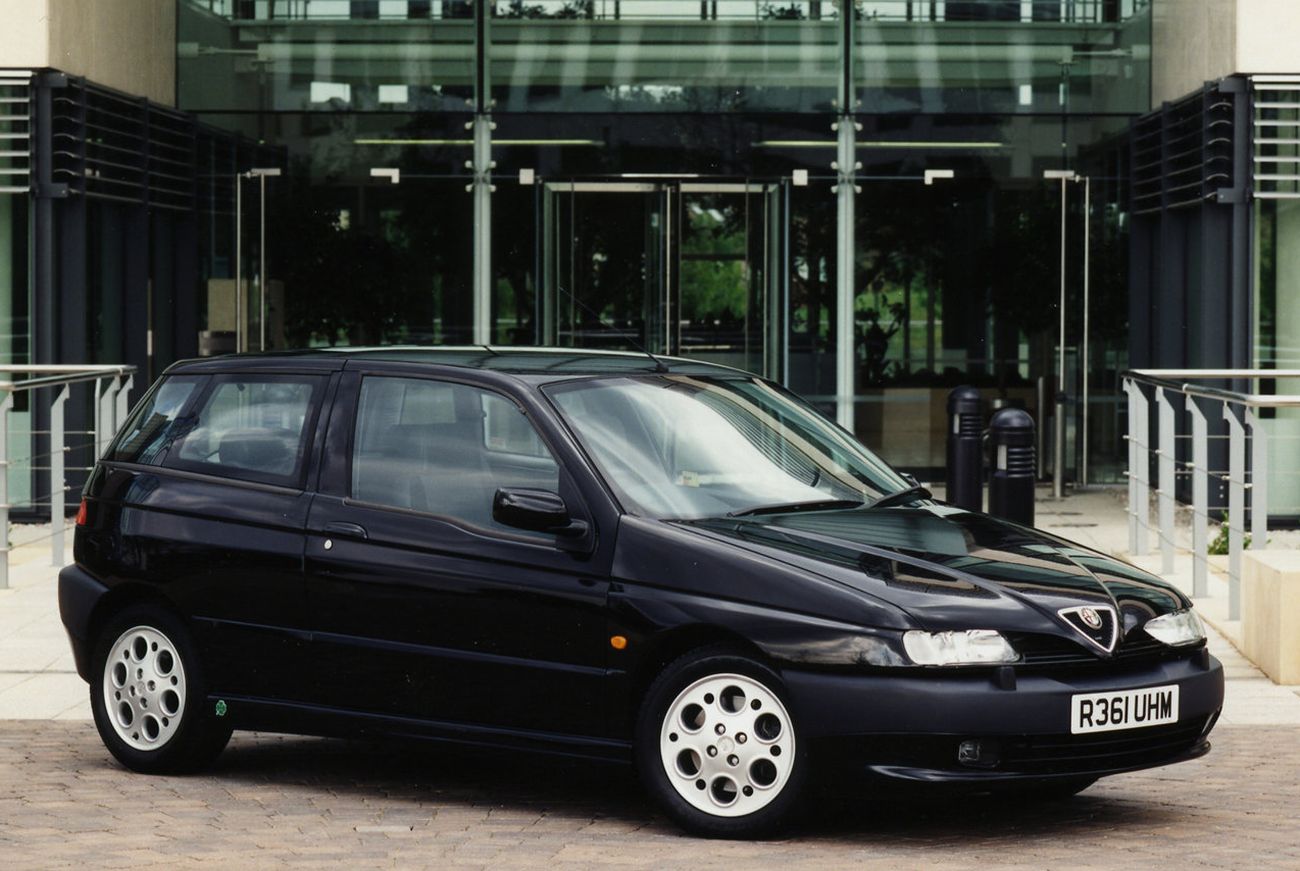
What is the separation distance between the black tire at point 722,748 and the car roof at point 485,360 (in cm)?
133

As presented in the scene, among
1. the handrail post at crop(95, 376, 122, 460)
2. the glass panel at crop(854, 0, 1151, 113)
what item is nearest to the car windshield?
the handrail post at crop(95, 376, 122, 460)

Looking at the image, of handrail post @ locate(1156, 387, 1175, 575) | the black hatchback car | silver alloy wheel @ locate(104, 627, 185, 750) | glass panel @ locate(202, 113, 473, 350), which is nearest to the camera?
the black hatchback car

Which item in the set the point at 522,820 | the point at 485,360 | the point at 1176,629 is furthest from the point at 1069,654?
the point at 485,360

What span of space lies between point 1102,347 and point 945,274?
1566 millimetres

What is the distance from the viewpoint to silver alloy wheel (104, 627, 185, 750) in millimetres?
7930

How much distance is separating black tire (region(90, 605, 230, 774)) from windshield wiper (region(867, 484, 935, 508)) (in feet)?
8.13

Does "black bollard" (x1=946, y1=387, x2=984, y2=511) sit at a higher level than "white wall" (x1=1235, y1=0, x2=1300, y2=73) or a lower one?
lower

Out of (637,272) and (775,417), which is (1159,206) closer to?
(637,272)

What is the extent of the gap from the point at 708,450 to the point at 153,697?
7.33ft

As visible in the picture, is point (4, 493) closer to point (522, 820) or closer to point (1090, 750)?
point (522, 820)

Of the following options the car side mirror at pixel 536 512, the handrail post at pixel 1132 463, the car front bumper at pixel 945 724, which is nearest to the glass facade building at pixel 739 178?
the handrail post at pixel 1132 463

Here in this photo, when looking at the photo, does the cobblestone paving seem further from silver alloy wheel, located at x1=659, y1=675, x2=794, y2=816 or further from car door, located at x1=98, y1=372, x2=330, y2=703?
car door, located at x1=98, y1=372, x2=330, y2=703

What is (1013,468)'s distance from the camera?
11.3 m

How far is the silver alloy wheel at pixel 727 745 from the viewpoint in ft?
21.5
